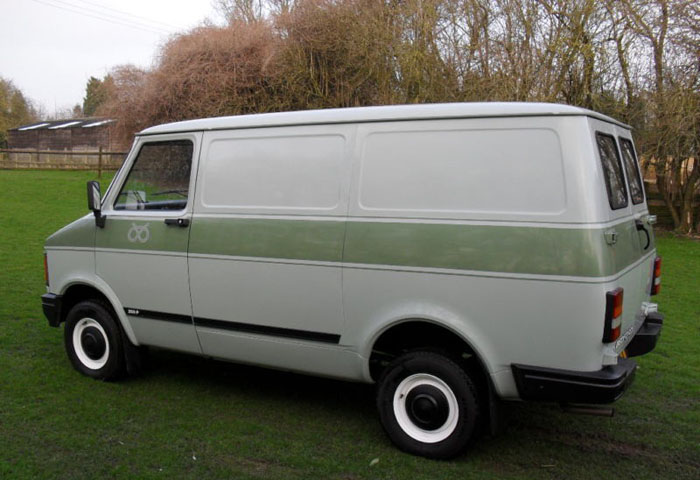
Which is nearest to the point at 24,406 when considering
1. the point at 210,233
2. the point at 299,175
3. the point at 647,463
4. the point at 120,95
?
the point at 210,233

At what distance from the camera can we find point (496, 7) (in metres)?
14.9

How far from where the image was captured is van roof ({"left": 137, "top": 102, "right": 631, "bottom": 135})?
3771 millimetres

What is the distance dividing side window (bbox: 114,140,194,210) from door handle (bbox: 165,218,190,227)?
0.11m

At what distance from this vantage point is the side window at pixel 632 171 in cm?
461

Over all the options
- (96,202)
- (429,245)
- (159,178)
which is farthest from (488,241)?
(96,202)

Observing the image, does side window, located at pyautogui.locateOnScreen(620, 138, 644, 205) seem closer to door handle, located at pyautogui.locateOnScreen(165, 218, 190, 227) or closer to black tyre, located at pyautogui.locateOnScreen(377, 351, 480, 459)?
black tyre, located at pyautogui.locateOnScreen(377, 351, 480, 459)

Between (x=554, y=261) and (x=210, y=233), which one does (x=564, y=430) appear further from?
(x=210, y=233)

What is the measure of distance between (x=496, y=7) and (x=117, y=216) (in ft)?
39.9

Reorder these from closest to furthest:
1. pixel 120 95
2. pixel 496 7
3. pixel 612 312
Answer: pixel 612 312
pixel 496 7
pixel 120 95

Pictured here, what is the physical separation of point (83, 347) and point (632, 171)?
4.87m

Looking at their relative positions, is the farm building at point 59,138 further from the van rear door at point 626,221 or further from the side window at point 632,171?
the van rear door at point 626,221

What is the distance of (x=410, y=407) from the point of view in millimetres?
4211

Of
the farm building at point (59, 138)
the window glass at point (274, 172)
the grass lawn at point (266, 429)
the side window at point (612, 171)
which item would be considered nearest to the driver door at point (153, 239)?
the window glass at point (274, 172)

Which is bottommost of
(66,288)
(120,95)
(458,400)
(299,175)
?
(458,400)
